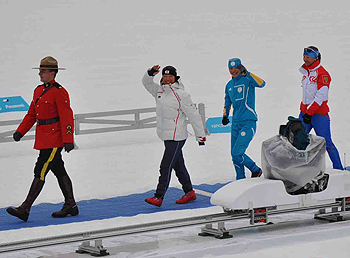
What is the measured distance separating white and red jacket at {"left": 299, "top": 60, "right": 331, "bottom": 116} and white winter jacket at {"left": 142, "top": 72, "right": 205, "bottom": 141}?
117cm

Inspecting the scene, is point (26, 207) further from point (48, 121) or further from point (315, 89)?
point (315, 89)

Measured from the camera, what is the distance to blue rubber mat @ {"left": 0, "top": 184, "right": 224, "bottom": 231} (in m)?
6.98

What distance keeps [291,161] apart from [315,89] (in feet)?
5.81

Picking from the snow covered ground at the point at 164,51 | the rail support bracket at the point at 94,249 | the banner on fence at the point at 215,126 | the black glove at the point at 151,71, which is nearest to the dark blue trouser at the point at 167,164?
the black glove at the point at 151,71

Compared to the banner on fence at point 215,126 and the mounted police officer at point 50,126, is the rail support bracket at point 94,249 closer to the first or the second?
the mounted police officer at point 50,126

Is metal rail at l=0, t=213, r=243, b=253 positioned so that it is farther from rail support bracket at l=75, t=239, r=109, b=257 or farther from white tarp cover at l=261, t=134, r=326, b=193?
white tarp cover at l=261, t=134, r=326, b=193

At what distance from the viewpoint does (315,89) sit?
7.98 m

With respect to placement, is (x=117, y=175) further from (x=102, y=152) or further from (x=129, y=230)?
(x=129, y=230)

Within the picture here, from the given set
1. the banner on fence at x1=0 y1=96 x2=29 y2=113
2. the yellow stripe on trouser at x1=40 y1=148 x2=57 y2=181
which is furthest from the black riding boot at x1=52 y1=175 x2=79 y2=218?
the banner on fence at x1=0 y1=96 x2=29 y2=113

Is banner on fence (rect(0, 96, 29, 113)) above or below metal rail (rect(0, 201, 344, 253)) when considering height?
above

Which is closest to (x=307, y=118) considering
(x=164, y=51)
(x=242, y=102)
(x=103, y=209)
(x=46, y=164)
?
(x=242, y=102)

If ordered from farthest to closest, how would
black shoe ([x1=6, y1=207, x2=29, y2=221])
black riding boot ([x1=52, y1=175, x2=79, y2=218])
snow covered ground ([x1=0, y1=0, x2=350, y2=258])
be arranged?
snow covered ground ([x1=0, y1=0, x2=350, y2=258]) < black riding boot ([x1=52, y1=175, x2=79, y2=218]) < black shoe ([x1=6, y1=207, x2=29, y2=221])

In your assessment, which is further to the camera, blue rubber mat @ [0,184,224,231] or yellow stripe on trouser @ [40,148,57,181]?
yellow stripe on trouser @ [40,148,57,181]

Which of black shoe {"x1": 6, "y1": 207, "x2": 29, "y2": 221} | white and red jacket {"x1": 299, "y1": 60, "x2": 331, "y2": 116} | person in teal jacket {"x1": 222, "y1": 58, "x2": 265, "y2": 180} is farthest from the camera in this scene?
person in teal jacket {"x1": 222, "y1": 58, "x2": 265, "y2": 180}
